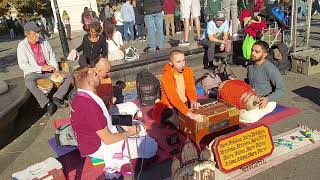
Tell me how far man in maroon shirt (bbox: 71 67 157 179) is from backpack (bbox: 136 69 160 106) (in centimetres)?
247

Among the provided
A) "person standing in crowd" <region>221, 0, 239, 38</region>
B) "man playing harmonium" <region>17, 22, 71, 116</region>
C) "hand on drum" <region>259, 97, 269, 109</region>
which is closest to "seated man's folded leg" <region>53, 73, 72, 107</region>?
"man playing harmonium" <region>17, 22, 71, 116</region>

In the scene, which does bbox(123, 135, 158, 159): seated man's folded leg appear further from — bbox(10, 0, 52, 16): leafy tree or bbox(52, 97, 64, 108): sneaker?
bbox(10, 0, 52, 16): leafy tree

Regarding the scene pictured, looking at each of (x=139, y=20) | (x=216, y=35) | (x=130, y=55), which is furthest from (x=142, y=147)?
(x=139, y=20)

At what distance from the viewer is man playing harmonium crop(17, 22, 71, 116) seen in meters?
7.01

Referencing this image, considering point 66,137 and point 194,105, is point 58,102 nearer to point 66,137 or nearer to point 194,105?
point 66,137

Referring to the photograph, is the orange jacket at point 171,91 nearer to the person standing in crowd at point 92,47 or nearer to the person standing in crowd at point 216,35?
the person standing in crowd at point 92,47

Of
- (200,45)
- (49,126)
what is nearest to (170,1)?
(200,45)

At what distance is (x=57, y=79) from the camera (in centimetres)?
731

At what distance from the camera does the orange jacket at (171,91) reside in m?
4.92

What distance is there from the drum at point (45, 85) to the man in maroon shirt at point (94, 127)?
339 cm

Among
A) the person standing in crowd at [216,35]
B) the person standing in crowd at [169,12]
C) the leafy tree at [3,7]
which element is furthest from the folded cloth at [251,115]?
the leafy tree at [3,7]

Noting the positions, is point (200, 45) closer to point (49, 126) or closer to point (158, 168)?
point (49, 126)

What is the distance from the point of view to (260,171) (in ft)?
13.8

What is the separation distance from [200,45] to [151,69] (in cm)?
170
